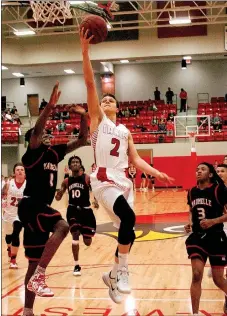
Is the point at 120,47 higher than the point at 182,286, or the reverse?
the point at 120,47

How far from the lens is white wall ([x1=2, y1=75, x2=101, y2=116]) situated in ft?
106

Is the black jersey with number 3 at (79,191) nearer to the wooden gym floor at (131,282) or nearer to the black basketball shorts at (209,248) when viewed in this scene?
the wooden gym floor at (131,282)

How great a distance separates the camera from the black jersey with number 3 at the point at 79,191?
8.80 m

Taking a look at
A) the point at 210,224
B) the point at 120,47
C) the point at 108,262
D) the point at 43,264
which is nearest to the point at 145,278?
the point at 108,262

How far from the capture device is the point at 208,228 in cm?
577

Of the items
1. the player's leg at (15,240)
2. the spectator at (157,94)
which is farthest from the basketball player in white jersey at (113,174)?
the spectator at (157,94)

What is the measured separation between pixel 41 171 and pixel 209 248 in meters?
2.04

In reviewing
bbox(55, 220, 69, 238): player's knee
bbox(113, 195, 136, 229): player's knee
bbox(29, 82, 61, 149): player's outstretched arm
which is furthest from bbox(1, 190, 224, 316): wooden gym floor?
bbox(29, 82, 61, 149): player's outstretched arm

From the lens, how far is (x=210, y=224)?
5609 mm

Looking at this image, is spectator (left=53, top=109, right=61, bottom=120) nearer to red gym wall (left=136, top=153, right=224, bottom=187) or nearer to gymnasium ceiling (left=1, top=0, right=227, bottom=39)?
red gym wall (left=136, top=153, right=224, bottom=187)

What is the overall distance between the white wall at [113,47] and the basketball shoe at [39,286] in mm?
18752

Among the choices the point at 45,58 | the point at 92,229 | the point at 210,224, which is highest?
the point at 45,58

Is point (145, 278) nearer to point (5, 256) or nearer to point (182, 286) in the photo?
point (182, 286)

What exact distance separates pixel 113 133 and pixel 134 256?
577 cm
